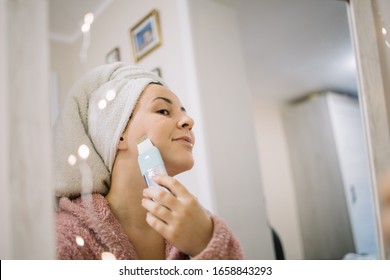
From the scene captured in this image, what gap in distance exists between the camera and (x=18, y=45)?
1.98 feet

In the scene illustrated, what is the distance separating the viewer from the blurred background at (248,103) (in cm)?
59

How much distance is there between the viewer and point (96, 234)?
615 mm

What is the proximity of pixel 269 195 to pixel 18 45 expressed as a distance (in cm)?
73

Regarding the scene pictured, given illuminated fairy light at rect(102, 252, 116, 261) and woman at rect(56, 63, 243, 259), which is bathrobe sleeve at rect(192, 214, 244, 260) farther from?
illuminated fairy light at rect(102, 252, 116, 261)

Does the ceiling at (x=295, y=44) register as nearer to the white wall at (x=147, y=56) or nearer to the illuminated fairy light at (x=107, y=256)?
the white wall at (x=147, y=56)

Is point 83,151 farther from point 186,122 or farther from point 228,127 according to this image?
point 228,127

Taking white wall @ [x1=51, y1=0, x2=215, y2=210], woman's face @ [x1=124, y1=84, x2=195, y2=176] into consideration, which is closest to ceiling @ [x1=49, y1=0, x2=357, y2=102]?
white wall @ [x1=51, y1=0, x2=215, y2=210]

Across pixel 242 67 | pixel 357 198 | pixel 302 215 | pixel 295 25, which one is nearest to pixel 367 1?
pixel 295 25

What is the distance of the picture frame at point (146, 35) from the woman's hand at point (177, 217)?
1.02 feet

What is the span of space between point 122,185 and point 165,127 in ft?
0.50

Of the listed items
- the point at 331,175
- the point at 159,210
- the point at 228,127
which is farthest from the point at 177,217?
the point at 331,175

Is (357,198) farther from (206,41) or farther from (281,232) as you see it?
(206,41)

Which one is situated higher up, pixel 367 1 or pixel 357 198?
pixel 367 1
